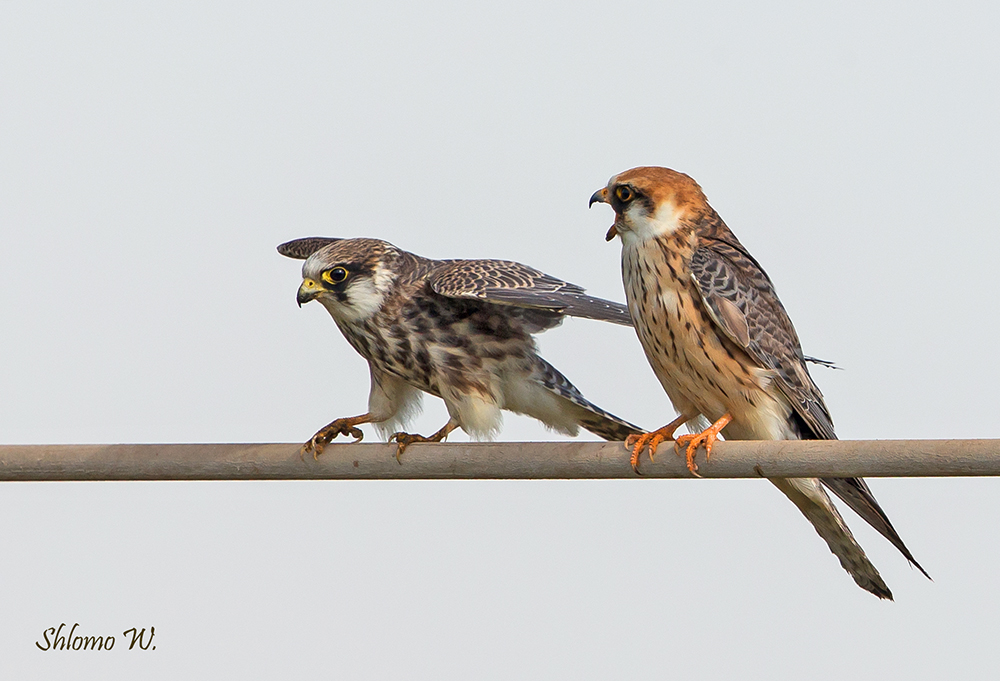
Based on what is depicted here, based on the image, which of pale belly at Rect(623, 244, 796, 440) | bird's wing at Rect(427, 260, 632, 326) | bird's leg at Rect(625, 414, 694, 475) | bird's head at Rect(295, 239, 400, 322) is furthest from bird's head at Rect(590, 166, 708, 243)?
bird's head at Rect(295, 239, 400, 322)

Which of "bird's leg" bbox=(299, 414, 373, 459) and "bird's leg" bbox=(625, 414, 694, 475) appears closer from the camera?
"bird's leg" bbox=(625, 414, 694, 475)

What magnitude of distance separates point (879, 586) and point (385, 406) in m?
1.69

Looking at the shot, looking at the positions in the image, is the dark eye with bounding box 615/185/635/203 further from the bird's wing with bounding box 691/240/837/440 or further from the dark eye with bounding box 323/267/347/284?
the dark eye with bounding box 323/267/347/284

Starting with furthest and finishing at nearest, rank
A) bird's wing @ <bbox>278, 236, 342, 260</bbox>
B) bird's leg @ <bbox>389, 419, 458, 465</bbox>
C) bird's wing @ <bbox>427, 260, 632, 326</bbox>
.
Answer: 1. bird's wing @ <bbox>278, 236, 342, 260</bbox>
2. bird's wing @ <bbox>427, 260, 632, 326</bbox>
3. bird's leg @ <bbox>389, 419, 458, 465</bbox>

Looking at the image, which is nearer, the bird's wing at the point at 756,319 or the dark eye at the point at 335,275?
the bird's wing at the point at 756,319

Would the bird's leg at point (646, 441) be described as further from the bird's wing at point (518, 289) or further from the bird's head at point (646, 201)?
the bird's head at point (646, 201)

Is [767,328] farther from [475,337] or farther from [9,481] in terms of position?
[9,481]

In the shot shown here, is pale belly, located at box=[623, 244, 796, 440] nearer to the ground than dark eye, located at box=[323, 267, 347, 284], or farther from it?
nearer to the ground

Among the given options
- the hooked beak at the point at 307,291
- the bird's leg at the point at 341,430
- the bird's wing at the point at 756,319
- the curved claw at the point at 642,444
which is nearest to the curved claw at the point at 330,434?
the bird's leg at the point at 341,430

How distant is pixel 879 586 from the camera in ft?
11.6

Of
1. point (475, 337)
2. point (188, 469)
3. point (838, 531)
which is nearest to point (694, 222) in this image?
point (475, 337)

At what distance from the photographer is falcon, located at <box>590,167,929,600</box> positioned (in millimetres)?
3314

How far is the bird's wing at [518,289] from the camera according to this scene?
361 centimetres

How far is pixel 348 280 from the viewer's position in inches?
147
